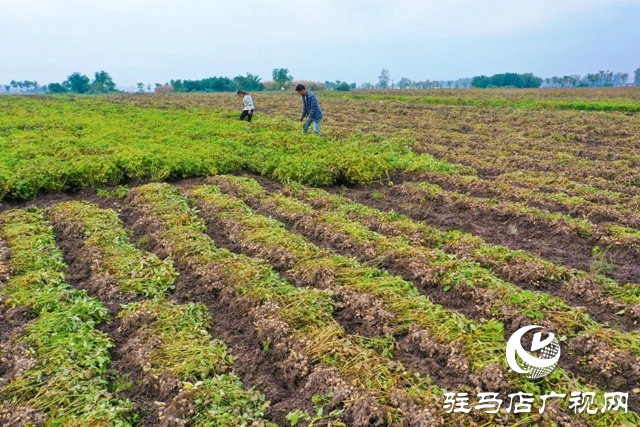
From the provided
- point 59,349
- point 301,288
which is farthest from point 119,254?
point 301,288

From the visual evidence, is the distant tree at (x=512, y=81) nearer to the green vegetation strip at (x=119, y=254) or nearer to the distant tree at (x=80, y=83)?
the distant tree at (x=80, y=83)

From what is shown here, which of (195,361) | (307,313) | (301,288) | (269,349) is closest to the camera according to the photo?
(195,361)

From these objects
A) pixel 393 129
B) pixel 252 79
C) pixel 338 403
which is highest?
pixel 252 79

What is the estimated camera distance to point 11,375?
451 centimetres

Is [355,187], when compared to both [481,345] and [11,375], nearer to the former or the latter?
[481,345]

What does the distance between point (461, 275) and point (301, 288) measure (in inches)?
88.9

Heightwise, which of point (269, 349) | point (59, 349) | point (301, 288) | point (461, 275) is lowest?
point (269, 349)

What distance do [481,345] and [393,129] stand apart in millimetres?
19643

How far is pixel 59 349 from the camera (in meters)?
4.78

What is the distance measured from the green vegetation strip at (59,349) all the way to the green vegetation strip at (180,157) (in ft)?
13.7

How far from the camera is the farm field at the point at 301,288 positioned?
4.19 m

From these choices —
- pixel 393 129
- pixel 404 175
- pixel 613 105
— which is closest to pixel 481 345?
pixel 404 175

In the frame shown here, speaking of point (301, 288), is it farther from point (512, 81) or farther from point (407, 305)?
point (512, 81)

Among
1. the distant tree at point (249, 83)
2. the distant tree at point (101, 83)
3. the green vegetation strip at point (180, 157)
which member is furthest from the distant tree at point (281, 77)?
the green vegetation strip at point (180, 157)
